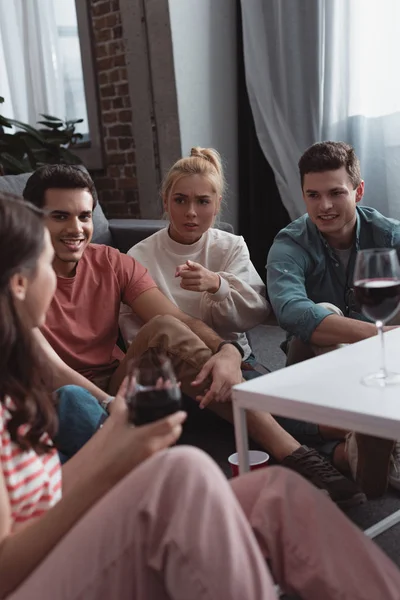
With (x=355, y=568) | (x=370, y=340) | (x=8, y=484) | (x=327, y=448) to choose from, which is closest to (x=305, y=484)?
(x=355, y=568)

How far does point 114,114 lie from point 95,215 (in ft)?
4.87

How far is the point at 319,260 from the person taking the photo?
239 cm

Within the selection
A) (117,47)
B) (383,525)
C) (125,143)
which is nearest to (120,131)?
(125,143)

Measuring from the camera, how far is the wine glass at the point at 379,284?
1.36m

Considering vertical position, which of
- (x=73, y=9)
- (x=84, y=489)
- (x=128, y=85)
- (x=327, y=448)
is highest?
(x=73, y=9)

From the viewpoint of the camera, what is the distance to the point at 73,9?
474cm

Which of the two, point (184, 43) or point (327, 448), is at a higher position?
point (184, 43)

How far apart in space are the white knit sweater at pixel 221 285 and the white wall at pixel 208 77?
161 cm

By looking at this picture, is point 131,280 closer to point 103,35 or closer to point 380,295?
point 380,295

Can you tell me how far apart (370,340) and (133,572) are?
935mm

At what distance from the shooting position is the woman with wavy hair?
914mm

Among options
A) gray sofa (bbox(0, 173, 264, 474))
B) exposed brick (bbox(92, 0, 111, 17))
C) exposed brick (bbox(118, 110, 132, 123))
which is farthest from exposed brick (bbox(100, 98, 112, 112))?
gray sofa (bbox(0, 173, 264, 474))

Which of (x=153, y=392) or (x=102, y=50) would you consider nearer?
(x=153, y=392)

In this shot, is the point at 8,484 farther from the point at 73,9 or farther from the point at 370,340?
the point at 73,9
